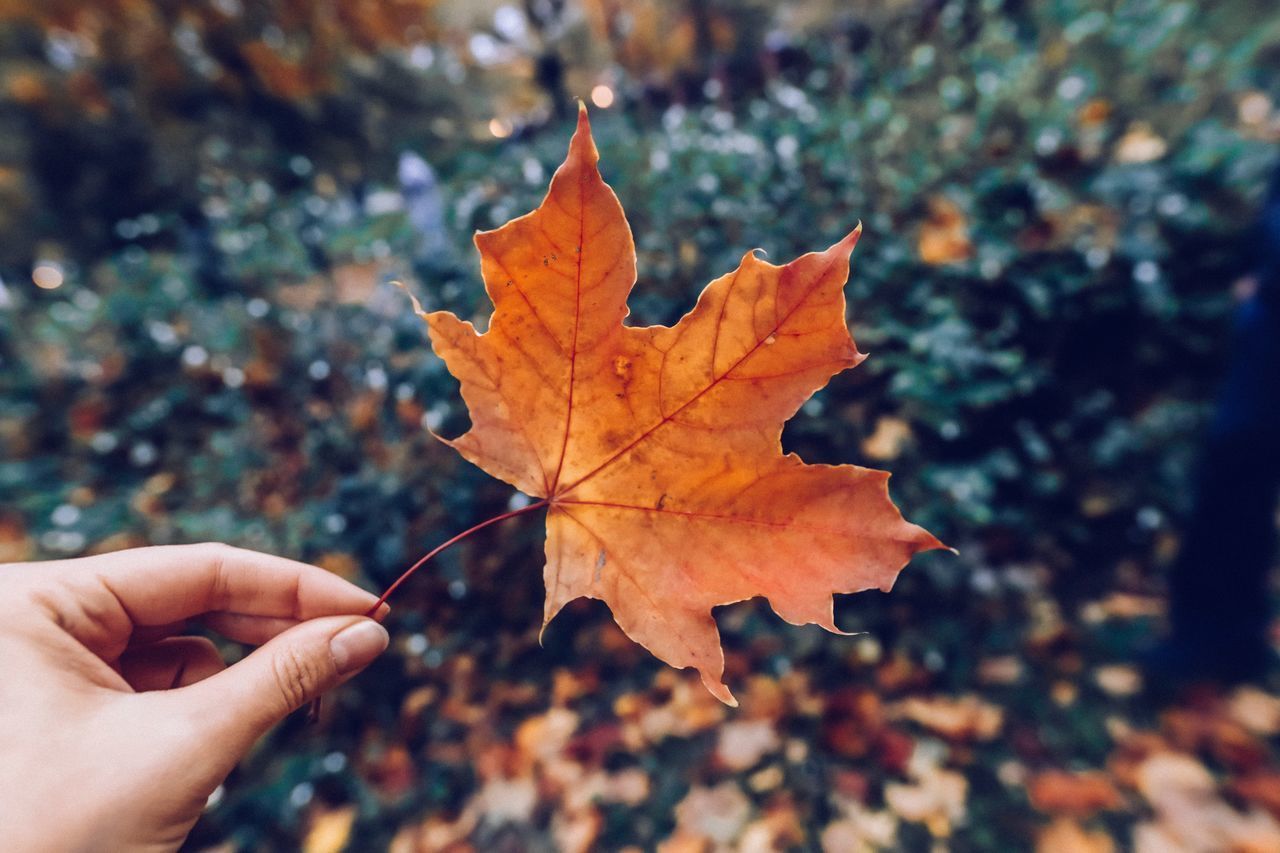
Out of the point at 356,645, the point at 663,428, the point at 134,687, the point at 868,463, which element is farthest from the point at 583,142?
the point at 868,463

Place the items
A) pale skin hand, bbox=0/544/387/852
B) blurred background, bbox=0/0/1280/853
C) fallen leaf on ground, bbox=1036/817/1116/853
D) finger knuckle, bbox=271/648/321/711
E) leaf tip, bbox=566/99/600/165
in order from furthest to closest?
blurred background, bbox=0/0/1280/853, fallen leaf on ground, bbox=1036/817/1116/853, finger knuckle, bbox=271/648/321/711, pale skin hand, bbox=0/544/387/852, leaf tip, bbox=566/99/600/165

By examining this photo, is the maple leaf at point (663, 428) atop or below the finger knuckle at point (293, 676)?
atop

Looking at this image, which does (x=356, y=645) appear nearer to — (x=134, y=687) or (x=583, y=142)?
(x=134, y=687)

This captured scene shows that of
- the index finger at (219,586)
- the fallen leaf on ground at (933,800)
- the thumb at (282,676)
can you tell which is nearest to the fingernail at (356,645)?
the thumb at (282,676)

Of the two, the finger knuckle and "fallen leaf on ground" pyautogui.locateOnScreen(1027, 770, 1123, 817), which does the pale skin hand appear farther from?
"fallen leaf on ground" pyautogui.locateOnScreen(1027, 770, 1123, 817)

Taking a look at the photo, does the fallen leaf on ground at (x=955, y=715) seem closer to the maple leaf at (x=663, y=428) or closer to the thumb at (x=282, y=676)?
the maple leaf at (x=663, y=428)

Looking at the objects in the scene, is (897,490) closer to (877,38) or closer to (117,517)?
(877,38)

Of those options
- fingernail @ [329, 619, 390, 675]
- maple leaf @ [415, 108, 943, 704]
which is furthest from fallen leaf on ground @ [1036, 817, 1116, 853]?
fingernail @ [329, 619, 390, 675]
